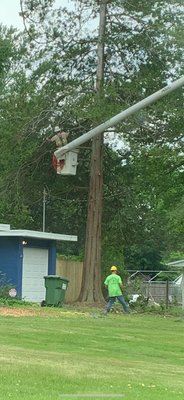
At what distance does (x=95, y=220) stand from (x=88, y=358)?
2210 centimetres

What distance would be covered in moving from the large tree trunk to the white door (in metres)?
1.79

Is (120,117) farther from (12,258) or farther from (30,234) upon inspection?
(12,258)

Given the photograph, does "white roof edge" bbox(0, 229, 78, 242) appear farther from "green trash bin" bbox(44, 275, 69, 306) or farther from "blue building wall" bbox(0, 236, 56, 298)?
"green trash bin" bbox(44, 275, 69, 306)

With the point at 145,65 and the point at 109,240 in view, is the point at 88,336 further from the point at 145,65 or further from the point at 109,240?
the point at 109,240

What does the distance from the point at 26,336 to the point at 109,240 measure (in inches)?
934

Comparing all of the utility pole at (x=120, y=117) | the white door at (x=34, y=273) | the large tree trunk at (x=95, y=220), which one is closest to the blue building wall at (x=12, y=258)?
the white door at (x=34, y=273)

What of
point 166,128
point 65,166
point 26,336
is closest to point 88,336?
point 26,336

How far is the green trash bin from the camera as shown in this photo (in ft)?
103

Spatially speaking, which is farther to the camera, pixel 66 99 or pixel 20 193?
→ pixel 20 193

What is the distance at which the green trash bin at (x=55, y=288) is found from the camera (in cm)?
3150

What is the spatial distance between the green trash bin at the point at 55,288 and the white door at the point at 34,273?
2323mm

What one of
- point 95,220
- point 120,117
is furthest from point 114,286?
point 120,117

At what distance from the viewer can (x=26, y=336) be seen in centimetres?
1828

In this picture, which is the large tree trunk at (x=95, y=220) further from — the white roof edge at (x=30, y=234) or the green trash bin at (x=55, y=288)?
the green trash bin at (x=55, y=288)
